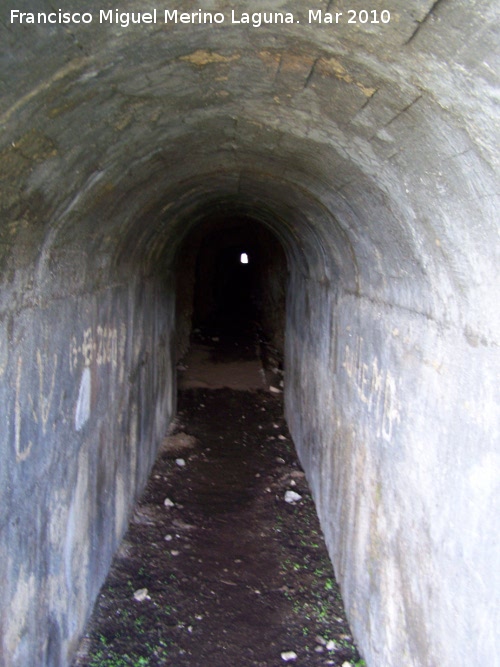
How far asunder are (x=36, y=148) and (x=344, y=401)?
3.38 meters

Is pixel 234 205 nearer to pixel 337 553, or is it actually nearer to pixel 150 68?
pixel 337 553

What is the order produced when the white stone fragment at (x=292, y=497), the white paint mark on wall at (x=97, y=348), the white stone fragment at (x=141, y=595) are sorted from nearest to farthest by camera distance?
the white paint mark on wall at (x=97, y=348)
the white stone fragment at (x=141, y=595)
the white stone fragment at (x=292, y=497)

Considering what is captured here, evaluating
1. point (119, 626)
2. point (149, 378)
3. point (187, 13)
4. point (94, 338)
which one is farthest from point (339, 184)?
point (149, 378)

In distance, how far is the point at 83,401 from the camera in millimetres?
4008

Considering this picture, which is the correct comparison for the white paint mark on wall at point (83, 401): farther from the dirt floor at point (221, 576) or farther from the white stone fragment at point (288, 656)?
the white stone fragment at point (288, 656)

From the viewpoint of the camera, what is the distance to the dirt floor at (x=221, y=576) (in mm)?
4070

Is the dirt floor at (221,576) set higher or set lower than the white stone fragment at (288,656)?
higher

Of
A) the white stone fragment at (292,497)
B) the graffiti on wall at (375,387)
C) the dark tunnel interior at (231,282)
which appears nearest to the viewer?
the graffiti on wall at (375,387)

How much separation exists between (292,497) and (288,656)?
97.3 inches

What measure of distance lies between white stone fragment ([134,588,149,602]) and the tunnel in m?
0.34

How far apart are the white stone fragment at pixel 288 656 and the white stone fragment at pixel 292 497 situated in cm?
234

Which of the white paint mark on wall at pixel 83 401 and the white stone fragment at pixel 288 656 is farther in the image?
the white stone fragment at pixel 288 656

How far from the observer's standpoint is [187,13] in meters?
1.92

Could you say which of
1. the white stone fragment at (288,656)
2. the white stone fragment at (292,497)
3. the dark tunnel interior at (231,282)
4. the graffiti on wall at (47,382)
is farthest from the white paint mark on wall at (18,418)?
the dark tunnel interior at (231,282)
